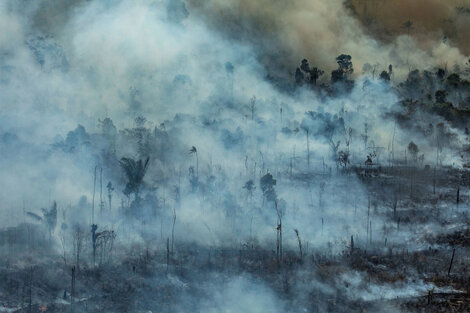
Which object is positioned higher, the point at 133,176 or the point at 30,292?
the point at 133,176

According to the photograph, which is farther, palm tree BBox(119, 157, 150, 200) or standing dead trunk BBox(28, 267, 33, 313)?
palm tree BBox(119, 157, 150, 200)

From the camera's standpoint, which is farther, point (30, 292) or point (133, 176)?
point (133, 176)

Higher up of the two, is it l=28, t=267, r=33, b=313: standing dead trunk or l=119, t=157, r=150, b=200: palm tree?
l=119, t=157, r=150, b=200: palm tree

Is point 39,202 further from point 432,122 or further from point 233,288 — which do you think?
point 432,122

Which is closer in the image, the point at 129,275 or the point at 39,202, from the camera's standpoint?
the point at 129,275

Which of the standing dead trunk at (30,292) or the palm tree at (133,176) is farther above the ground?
the palm tree at (133,176)

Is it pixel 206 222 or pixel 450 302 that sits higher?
Answer: pixel 206 222

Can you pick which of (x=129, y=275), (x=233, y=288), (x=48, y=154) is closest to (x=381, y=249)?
(x=233, y=288)

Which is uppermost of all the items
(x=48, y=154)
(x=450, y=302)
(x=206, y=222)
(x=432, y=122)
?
(x=432, y=122)

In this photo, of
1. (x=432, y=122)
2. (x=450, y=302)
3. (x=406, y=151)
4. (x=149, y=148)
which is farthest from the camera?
(x=432, y=122)

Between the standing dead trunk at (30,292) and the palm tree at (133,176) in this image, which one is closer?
the standing dead trunk at (30,292)

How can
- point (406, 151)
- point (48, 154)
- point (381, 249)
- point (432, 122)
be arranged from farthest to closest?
point (432, 122) < point (406, 151) < point (48, 154) < point (381, 249)
